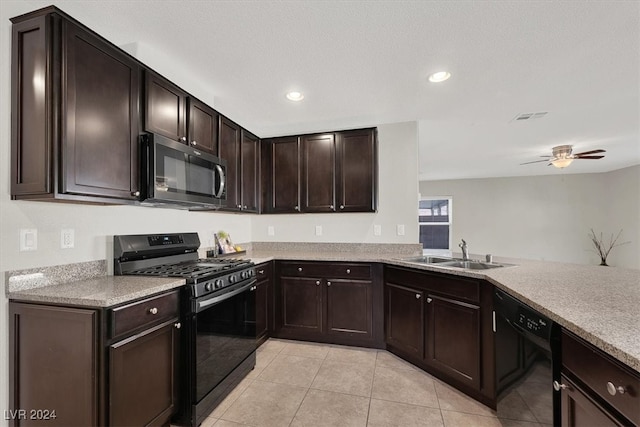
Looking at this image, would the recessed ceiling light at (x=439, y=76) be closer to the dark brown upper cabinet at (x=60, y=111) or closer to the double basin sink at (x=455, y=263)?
the double basin sink at (x=455, y=263)

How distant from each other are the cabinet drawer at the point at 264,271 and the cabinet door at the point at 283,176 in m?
0.75

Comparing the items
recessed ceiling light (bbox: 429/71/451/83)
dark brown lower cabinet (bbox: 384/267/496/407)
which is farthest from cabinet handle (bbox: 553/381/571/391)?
recessed ceiling light (bbox: 429/71/451/83)

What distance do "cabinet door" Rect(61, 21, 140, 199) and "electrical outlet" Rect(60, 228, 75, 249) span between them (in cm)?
39

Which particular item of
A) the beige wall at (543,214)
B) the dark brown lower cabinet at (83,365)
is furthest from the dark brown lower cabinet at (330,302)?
the beige wall at (543,214)

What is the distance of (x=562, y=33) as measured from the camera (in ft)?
5.78

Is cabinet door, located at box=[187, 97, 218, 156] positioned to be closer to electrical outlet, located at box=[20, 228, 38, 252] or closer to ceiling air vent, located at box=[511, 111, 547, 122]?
electrical outlet, located at box=[20, 228, 38, 252]

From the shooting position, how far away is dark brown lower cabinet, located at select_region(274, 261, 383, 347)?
2.84 metres

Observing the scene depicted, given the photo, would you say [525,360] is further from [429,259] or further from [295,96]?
[295,96]

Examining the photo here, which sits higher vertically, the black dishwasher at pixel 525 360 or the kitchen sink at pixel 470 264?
the kitchen sink at pixel 470 264

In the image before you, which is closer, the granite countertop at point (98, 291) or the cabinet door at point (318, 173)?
the granite countertop at point (98, 291)

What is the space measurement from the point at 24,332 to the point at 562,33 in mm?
3463

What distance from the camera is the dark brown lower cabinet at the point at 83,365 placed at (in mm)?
1300

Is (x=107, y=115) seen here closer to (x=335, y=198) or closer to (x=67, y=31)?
(x=67, y=31)

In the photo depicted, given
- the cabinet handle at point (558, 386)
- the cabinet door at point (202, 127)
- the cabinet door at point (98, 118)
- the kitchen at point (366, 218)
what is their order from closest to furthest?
the cabinet handle at point (558, 386), the cabinet door at point (98, 118), the kitchen at point (366, 218), the cabinet door at point (202, 127)
